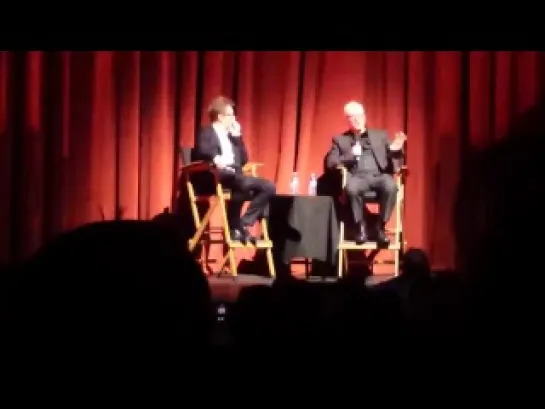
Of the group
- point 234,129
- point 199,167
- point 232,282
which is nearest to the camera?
point 232,282

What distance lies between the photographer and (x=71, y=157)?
566 centimetres

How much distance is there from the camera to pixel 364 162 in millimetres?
5246

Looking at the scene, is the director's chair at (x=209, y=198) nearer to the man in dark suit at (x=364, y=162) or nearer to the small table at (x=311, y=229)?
the small table at (x=311, y=229)

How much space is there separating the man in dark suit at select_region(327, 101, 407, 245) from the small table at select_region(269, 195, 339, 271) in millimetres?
146

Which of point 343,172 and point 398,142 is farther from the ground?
point 398,142

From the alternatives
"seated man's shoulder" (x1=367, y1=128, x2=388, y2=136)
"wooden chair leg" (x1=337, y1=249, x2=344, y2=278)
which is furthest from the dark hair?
"wooden chair leg" (x1=337, y1=249, x2=344, y2=278)

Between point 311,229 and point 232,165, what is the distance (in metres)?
0.61

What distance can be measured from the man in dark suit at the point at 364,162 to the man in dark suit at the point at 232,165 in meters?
0.49

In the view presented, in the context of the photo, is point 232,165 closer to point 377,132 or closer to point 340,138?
point 340,138

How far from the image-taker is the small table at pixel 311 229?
16.6 feet

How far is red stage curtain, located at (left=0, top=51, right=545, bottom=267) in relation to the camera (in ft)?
18.4

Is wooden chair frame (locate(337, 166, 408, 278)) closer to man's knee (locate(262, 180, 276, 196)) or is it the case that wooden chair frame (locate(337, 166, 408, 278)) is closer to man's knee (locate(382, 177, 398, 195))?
man's knee (locate(382, 177, 398, 195))

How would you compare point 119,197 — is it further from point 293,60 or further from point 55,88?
point 293,60

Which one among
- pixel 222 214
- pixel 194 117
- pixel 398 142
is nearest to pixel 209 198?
pixel 222 214
